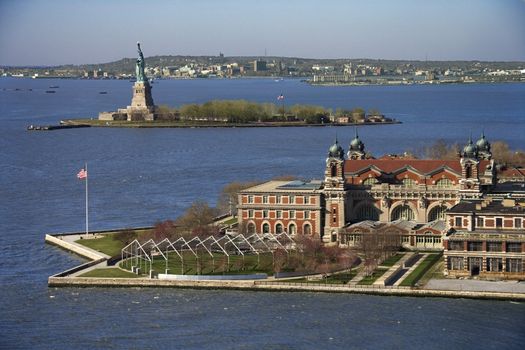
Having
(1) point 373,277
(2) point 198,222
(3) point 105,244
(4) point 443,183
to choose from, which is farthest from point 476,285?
(3) point 105,244

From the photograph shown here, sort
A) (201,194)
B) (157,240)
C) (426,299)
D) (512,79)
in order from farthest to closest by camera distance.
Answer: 1. (512,79)
2. (201,194)
3. (157,240)
4. (426,299)

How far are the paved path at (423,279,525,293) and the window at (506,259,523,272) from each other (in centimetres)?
54

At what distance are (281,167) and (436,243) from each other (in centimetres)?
2243

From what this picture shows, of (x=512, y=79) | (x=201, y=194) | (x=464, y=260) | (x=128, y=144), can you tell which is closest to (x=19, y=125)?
(x=128, y=144)

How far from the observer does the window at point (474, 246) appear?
103 feet

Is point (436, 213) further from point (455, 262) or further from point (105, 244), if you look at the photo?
point (105, 244)

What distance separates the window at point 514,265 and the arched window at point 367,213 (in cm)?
771

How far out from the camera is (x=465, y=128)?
84062 mm

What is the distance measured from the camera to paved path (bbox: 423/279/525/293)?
29641 millimetres

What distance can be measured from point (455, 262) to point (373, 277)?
2092 millimetres

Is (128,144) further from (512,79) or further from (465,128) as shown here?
(512,79)

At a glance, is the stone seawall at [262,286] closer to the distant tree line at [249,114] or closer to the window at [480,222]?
the window at [480,222]

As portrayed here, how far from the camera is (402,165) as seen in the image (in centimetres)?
3881

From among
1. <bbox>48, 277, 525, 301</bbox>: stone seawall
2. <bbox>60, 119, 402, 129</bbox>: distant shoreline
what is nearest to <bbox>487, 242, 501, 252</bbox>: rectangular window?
<bbox>48, 277, 525, 301</bbox>: stone seawall
